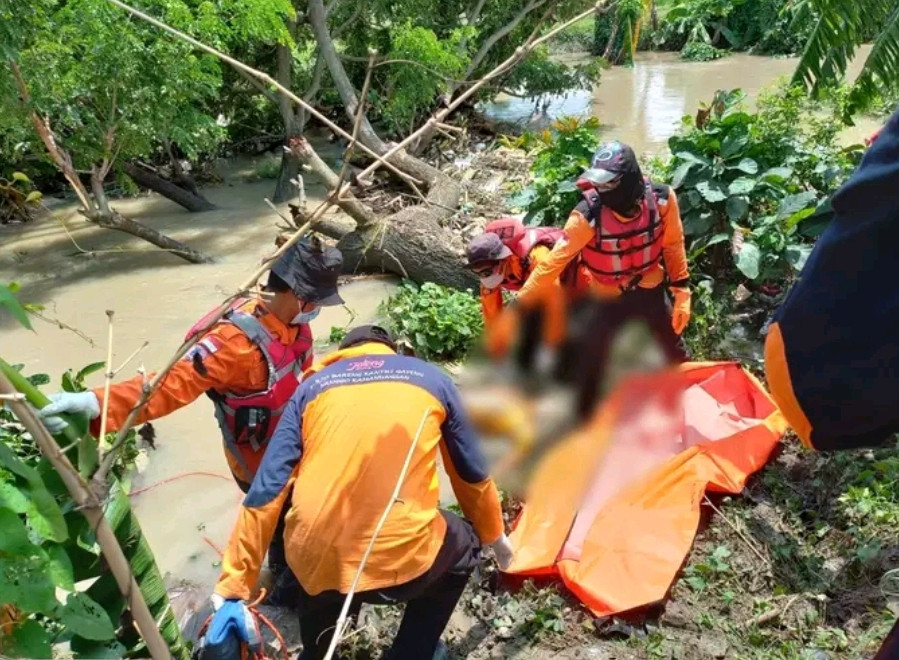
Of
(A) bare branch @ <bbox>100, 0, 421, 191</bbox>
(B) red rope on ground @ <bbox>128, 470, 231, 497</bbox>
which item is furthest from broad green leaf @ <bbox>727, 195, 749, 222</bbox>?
(A) bare branch @ <bbox>100, 0, 421, 191</bbox>

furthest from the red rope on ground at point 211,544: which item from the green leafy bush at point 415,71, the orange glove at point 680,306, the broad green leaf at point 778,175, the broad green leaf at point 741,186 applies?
the green leafy bush at point 415,71

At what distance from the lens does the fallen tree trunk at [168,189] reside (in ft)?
35.8

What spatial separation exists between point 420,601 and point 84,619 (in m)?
1.62

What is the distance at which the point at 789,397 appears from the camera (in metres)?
0.98

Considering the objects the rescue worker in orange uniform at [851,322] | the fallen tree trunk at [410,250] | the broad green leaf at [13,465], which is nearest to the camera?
the rescue worker in orange uniform at [851,322]

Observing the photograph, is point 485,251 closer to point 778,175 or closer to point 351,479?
point 351,479

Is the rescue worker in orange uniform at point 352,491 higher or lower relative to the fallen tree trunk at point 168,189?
higher

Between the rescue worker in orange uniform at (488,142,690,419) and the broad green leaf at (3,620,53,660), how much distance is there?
339cm

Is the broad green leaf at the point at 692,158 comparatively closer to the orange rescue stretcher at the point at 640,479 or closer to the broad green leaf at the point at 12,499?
the orange rescue stretcher at the point at 640,479

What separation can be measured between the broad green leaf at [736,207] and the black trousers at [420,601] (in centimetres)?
379

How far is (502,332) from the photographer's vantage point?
16.4ft

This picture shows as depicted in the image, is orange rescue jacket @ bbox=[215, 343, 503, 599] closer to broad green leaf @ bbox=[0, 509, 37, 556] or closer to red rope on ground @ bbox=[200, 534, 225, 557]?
broad green leaf @ bbox=[0, 509, 37, 556]

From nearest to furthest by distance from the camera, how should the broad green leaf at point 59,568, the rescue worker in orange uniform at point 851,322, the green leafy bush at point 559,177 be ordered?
the rescue worker in orange uniform at point 851,322 < the broad green leaf at point 59,568 < the green leafy bush at point 559,177

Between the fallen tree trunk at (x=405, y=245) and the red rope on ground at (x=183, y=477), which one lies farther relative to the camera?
the fallen tree trunk at (x=405, y=245)
